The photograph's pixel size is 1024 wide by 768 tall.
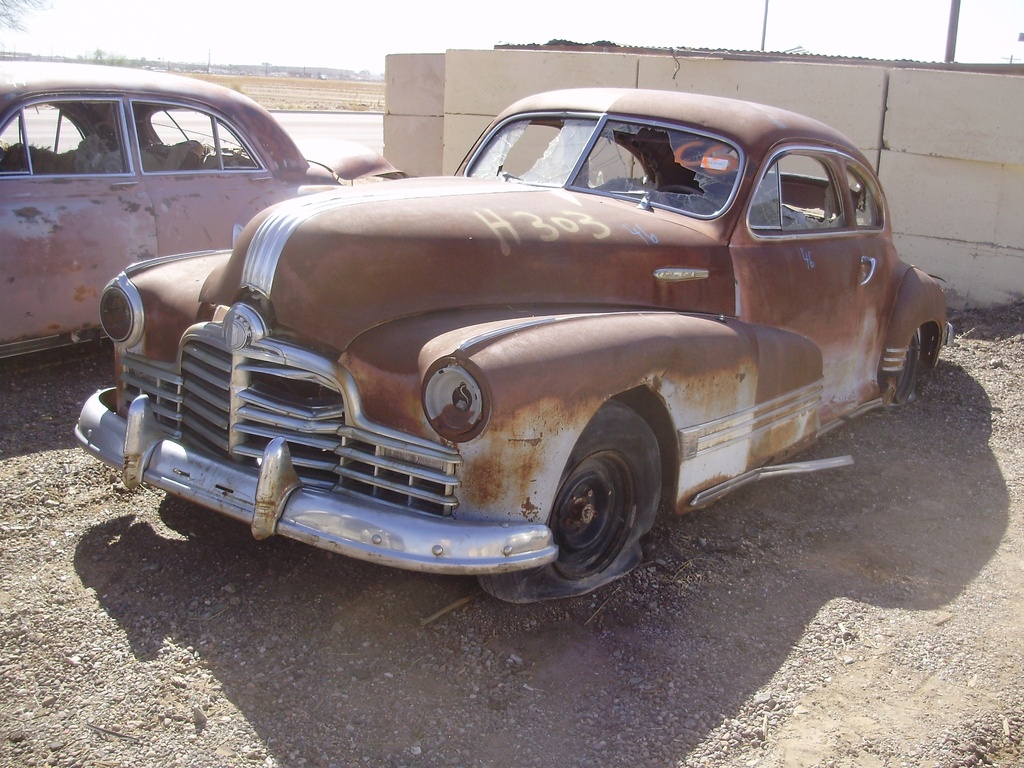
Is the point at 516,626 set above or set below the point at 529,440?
below

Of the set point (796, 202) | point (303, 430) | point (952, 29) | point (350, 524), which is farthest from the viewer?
point (952, 29)

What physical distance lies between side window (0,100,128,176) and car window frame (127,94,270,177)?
95mm

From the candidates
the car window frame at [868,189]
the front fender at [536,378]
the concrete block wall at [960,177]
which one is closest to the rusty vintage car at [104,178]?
the front fender at [536,378]

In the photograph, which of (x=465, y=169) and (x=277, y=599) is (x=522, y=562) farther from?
(x=465, y=169)

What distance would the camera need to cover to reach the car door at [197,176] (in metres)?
5.70

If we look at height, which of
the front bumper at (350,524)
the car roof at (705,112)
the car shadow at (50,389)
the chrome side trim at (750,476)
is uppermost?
the car roof at (705,112)

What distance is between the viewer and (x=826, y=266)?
4.54m

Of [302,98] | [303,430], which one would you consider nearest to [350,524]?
[303,430]

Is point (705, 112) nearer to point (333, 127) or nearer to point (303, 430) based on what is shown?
point (303, 430)

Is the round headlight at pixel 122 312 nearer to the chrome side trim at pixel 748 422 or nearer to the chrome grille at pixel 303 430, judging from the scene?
the chrome grille at pixel 303 430

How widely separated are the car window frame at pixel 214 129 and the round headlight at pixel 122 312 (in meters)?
2.18

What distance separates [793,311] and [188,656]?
9.24 ft

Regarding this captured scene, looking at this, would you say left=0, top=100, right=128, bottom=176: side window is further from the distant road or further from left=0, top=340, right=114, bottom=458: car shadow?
the distant road

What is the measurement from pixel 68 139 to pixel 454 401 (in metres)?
3.88
